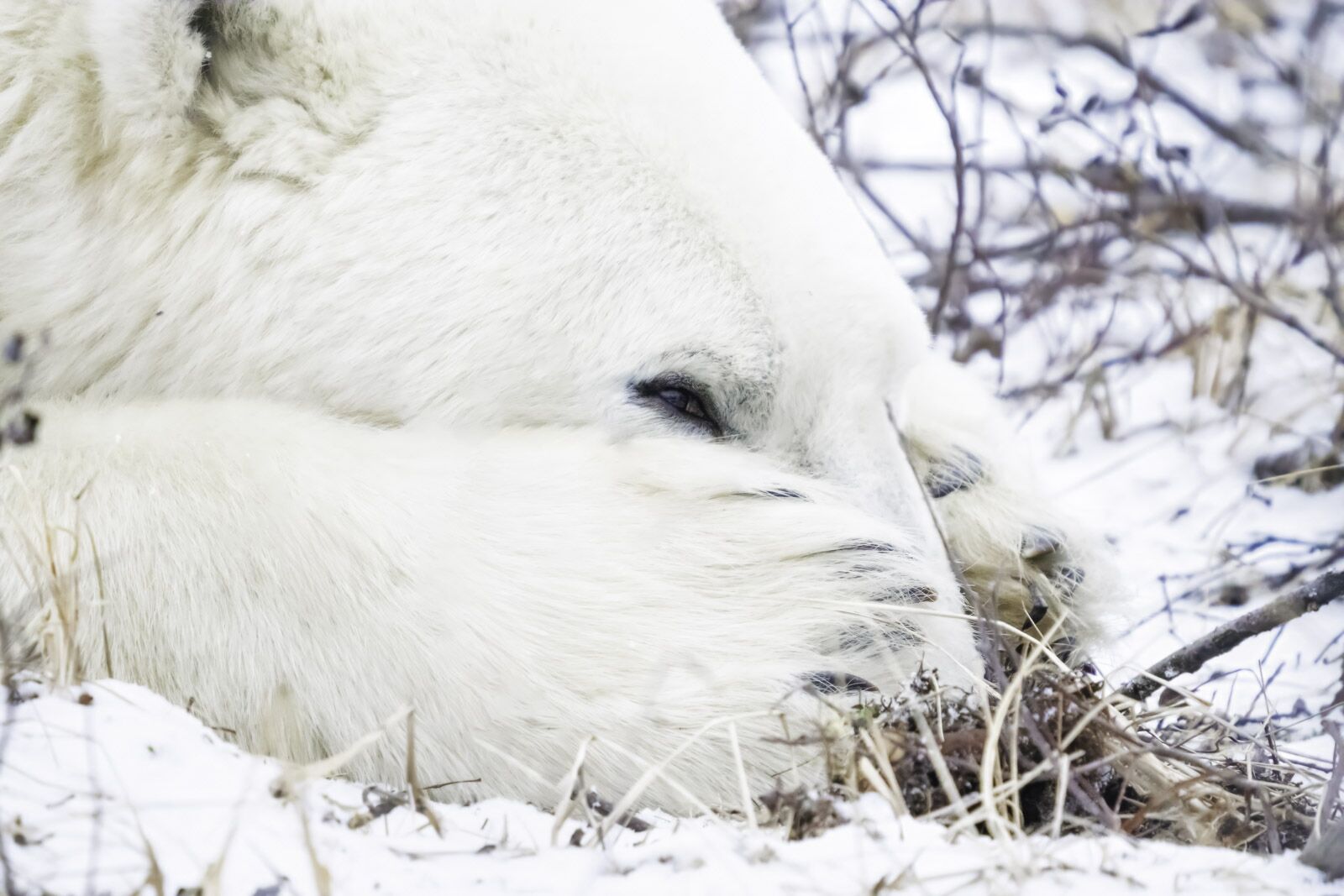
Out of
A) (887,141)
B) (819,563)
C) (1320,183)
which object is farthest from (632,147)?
(887,141)

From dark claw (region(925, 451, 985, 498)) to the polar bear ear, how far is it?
1285mm

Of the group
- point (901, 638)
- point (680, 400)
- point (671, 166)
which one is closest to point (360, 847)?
point (901, 638)

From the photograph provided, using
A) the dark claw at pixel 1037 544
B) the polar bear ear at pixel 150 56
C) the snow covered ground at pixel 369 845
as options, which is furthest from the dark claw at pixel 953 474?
the polar bear ear at pixel 150 56

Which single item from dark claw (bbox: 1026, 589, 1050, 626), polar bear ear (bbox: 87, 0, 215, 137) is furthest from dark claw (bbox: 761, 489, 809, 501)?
polar bear ear (bbox: 87, 0, 215, 137)

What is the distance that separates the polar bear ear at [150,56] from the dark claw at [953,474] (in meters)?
1.29

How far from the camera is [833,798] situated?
4.23 ft

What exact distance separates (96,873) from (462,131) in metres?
1.14

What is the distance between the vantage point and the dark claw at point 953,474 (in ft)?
6.75

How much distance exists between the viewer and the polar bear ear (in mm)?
1674

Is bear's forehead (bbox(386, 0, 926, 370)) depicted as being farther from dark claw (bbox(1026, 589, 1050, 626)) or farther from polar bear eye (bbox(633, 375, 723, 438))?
dark claw (bbox(1026, 589, 1050, 626))

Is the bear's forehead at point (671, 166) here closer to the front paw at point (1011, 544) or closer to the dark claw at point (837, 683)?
the front paw at point (1011, 544)

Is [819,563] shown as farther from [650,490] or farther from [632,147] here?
[632,147]

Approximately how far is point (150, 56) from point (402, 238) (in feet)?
1.35

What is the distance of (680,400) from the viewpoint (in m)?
1.81
